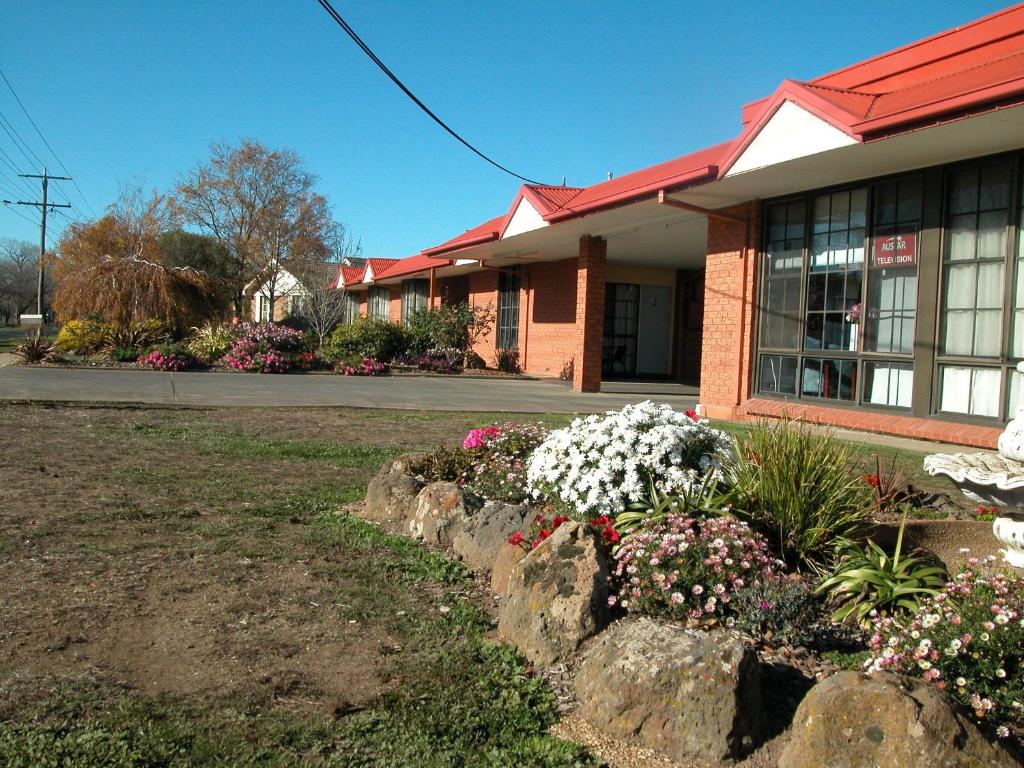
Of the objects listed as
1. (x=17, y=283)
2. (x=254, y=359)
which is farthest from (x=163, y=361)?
(x=17, y=283)

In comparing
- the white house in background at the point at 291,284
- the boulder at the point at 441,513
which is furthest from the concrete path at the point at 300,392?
the white house in background at the point at 291,284

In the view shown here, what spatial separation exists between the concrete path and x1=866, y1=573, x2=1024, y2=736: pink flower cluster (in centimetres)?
1027

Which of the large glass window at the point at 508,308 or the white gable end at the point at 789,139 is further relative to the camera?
the large glass window at the point at 508,308

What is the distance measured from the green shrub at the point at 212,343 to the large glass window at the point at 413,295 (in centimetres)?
844

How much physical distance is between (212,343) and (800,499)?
2109cm

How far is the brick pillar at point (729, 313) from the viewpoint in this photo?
12570 mm

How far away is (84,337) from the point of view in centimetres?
2270

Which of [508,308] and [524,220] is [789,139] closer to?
[524,220]

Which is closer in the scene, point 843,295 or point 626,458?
point 626,458

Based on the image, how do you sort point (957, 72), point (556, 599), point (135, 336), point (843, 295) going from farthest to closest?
point (135, 336) → point (843, 295) → point (957, 72) → point (556, 599)

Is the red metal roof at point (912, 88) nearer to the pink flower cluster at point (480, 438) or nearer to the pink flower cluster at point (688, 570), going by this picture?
the pink flower cluster at point (480, 438)

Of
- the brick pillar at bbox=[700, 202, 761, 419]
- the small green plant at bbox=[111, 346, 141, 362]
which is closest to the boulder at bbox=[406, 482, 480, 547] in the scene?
the brick pillar at bbox=[700, 202, 761, 419]

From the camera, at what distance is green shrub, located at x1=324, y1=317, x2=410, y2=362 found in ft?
78.0

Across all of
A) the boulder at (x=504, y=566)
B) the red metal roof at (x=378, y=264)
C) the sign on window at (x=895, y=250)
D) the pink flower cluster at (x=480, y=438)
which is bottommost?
the boulder at (x=504, y=566)
